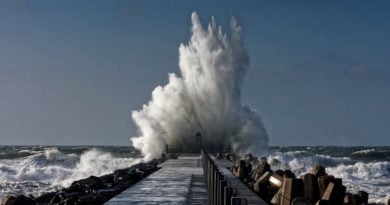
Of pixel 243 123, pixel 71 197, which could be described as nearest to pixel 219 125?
pixel 243 123

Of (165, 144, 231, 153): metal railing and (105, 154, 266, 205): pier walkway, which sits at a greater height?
(165, 144, 231, 153): metal railing

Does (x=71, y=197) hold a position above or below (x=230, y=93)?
below

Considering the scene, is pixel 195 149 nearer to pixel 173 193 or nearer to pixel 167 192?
pixel 167 192

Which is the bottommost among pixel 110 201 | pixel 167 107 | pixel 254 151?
pixel 110 201

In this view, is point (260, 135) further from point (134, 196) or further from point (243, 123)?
point (134, 196)

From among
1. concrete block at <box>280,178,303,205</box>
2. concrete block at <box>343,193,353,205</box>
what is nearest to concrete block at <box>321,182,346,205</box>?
concrete block at <box>343,193,353,205</box>

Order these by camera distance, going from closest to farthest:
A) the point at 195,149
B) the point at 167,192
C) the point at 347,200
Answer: the point at 347,200
the point at 167,192
the point at 195,149

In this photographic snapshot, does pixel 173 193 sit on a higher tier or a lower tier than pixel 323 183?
lower

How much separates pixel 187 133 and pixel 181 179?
3120cm

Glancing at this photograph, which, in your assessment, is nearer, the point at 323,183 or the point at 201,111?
the point at 323,183

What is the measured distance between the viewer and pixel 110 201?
43.2 ft

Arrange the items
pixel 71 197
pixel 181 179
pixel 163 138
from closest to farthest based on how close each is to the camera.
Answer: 1. pixel 71 197
2. pixel 181 179
3. pixel 163 138

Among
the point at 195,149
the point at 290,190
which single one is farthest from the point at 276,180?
the point at 195,149

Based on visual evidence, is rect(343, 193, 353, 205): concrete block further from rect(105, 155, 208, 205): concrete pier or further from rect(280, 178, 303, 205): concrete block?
rect(105, 155, 208, 205): concrete pier
